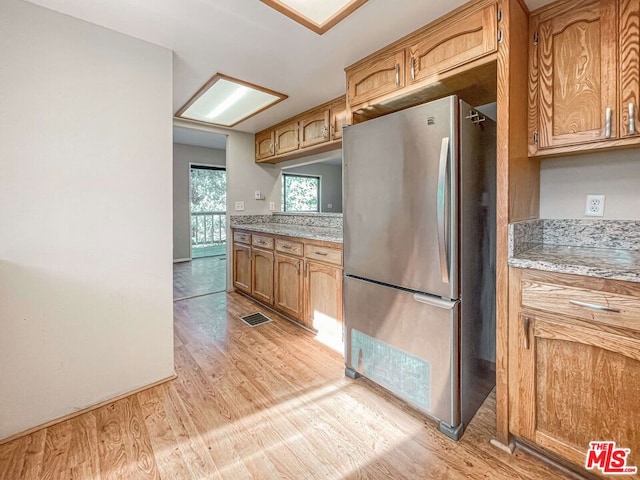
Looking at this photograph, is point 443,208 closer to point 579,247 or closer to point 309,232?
point 579,247

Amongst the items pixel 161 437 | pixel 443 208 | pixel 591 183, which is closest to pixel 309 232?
pixel 443 208

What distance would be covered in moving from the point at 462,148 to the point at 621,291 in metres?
0.82

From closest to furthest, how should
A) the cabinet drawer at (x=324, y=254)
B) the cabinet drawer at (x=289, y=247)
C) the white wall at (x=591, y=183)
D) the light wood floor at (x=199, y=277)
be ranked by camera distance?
the white wall at (x=591, y=183) < the cabinet drawer at (x=324, y=254) < the cabinet drawer at (x=289, y=247) < the light wood floor at (x=199, y=277)

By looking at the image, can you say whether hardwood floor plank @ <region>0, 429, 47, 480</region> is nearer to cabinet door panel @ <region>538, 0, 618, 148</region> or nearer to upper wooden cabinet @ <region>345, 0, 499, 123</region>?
upper wooden cabinet @ <region>345, 0, 499, 123</region>

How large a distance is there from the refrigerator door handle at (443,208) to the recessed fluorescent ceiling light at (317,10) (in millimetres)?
856

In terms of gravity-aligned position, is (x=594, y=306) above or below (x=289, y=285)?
above

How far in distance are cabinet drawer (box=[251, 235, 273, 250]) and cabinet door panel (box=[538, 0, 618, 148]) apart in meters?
2.38

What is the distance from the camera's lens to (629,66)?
1.24 meters

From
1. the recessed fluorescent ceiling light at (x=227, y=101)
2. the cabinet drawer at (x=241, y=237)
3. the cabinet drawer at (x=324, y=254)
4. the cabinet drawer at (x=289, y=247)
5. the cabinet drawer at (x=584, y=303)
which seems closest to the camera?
the cabinet drawer at (x=584, y=303)

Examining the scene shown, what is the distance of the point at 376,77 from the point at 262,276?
227cm

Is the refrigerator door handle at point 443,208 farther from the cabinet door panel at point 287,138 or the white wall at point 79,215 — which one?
the cabinet door panel at point 287,138

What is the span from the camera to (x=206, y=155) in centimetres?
604

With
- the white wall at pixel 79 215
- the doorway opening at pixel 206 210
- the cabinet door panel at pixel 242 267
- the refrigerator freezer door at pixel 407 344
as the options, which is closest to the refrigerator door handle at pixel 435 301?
the refrigerator freezer door at pixel 407 344

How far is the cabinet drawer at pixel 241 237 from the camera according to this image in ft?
11.3
